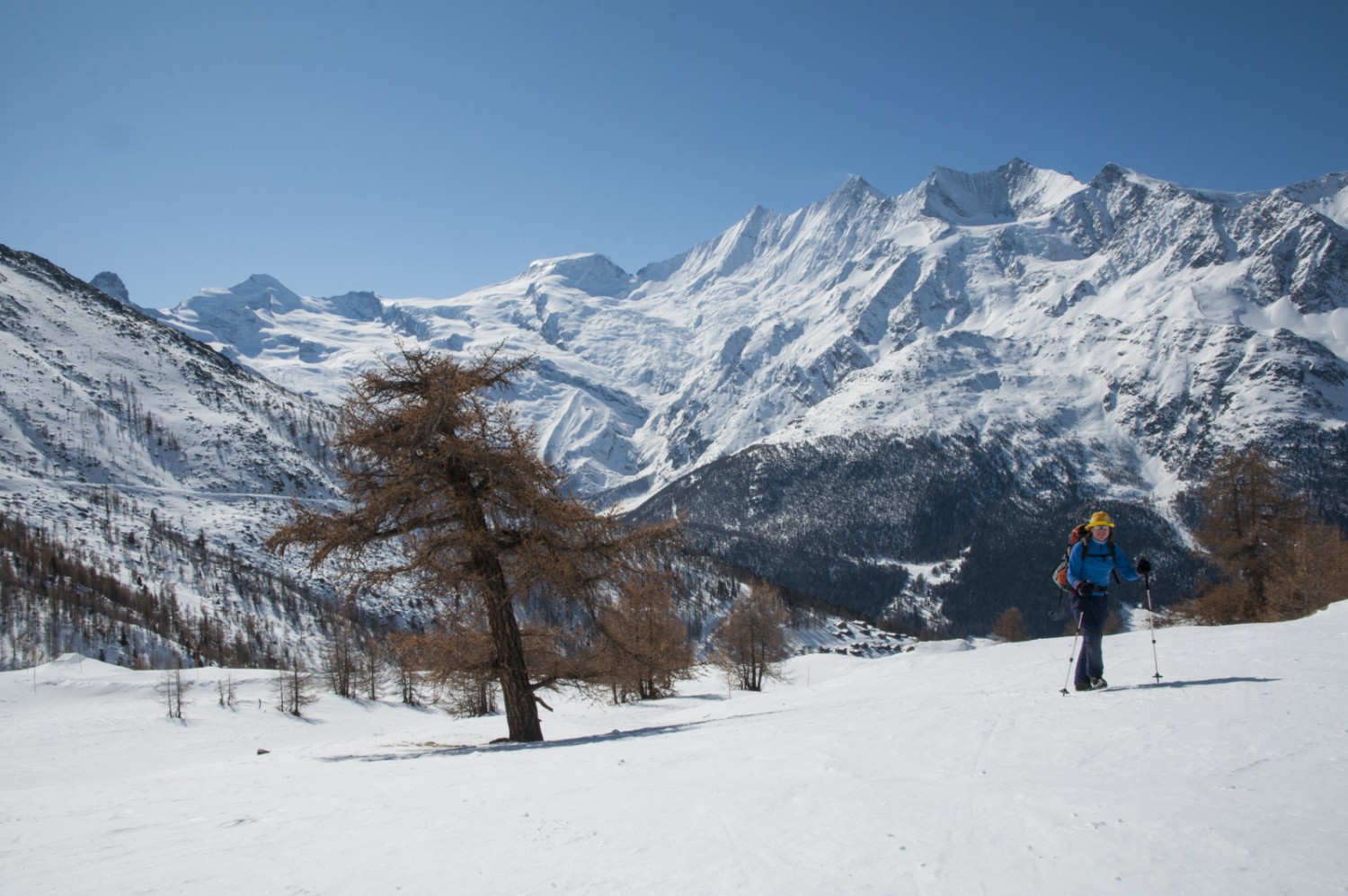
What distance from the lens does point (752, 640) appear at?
5162 centimetres

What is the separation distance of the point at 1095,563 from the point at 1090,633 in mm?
1068

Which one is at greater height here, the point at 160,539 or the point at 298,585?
the point at 160,539

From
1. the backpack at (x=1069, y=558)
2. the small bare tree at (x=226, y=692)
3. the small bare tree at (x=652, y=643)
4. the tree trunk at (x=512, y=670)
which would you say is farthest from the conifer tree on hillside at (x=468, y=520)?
the small bare tree at (x=226, y=692)

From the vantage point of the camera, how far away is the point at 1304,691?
8820 mm

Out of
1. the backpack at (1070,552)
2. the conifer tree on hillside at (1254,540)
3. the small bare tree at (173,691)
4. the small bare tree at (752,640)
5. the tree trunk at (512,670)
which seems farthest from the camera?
the small bare tree at (752,640)

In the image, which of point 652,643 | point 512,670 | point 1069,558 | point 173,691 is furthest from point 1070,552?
point 173,691

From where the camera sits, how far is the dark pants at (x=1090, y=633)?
36.9 feet

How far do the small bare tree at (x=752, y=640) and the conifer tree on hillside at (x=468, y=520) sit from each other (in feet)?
126

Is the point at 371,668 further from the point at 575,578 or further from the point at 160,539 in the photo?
the point at 160,539

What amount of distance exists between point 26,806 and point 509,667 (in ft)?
24.4

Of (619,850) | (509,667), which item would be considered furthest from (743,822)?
(509,667)

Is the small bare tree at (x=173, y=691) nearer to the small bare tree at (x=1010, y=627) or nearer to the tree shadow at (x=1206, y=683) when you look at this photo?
the tree shadow at (x=1206, y=683)

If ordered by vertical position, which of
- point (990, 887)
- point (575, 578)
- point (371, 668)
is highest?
point (575, 578)

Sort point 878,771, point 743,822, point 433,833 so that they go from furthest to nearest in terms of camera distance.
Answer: point 878,771, point 433,833, point 743,822
